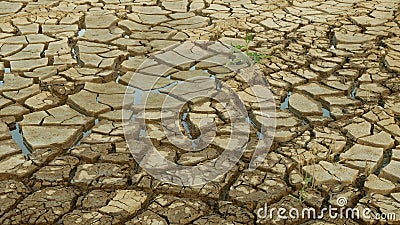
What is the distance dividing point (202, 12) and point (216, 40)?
31.4 inches

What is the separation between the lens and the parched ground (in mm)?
2832

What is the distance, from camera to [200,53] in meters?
4.60

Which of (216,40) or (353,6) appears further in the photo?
(353,6)

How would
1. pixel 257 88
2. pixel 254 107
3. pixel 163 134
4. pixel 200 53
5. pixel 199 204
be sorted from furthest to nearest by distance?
pixel 200 53, pixel 257 88, pixel 254 107, pixel 163 134, pixel 199 204

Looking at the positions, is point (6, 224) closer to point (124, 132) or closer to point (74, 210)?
point (74, 210)

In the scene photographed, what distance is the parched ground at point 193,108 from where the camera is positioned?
283cm

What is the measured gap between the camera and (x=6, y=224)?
265cm

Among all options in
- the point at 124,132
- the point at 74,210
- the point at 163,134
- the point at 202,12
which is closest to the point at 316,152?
the point at 163,134

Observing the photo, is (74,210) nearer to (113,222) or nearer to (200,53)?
(113,222)

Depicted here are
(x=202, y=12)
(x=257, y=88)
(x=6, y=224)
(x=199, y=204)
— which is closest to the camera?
(x=6, y=224)

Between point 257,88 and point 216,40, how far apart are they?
39.0 inches

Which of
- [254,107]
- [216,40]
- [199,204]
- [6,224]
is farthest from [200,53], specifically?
[6,224]

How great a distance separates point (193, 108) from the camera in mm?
3719

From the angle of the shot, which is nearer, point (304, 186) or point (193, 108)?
point (304, 186)
